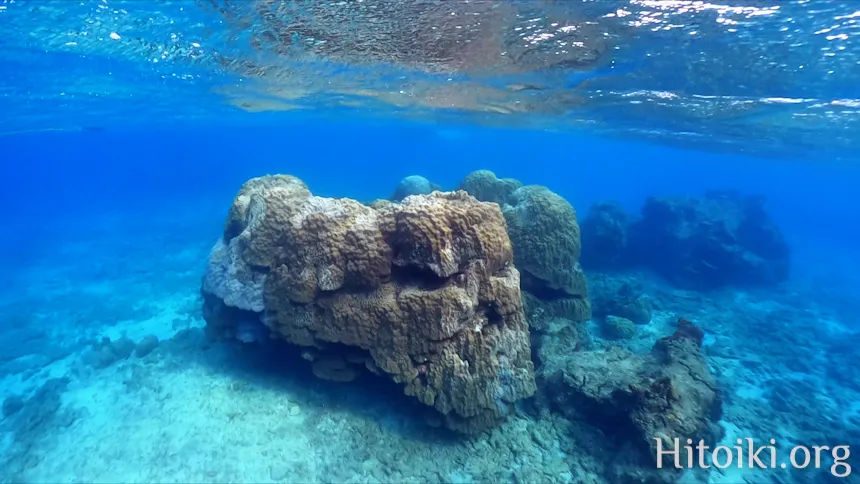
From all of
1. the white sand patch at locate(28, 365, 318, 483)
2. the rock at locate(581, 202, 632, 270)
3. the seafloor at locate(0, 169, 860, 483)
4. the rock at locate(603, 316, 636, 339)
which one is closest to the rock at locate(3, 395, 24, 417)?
the seafloor at locate(0, 169, 860, 483)

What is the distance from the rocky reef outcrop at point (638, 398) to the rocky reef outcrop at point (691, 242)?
11.1m

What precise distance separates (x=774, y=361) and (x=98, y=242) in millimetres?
34086

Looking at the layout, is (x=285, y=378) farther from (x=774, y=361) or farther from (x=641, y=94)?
(x=641, y=94)

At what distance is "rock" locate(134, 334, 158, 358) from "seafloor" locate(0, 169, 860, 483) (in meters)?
0.04

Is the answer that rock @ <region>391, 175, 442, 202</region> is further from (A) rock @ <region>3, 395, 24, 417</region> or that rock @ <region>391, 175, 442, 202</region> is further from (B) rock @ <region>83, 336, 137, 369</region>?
(A) rock @ <region>3, 395, 24, 417</region>

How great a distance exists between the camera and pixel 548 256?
422 inches

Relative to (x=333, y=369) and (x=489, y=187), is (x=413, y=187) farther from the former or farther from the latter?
(x=333, y=369)

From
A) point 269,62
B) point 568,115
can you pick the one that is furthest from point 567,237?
point 568,115

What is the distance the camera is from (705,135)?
89.7 ft

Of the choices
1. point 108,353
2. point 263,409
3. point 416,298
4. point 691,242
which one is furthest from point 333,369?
point 691,242

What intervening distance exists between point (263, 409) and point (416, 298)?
3.58 m

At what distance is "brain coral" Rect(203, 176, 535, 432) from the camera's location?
7.00m

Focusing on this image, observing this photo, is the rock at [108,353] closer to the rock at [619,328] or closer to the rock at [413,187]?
the rock at [413,187]

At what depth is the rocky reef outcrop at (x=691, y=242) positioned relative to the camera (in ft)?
64.3
